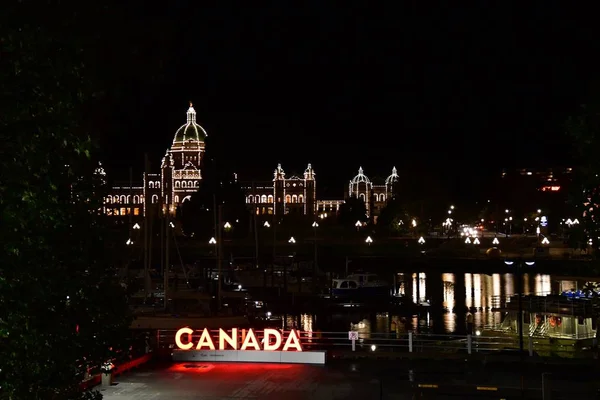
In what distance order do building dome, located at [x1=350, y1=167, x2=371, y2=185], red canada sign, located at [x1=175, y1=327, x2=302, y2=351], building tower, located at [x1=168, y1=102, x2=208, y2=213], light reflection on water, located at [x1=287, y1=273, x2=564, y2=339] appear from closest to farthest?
1. red canada sign, located at [x1=175, y1=327, x2=302, y2=351]
2. light reflection on water, located at [x1=287, y1=273, x2=564, y2=339]
3. building tower, located at [x1=168, y1=102, x2=208, y2=213]
4. building dome, located at [x1=350, y1=167, x2=371, y2=185]

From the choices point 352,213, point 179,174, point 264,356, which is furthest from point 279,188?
point 264,356

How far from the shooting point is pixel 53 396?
931 cm

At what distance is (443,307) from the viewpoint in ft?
178

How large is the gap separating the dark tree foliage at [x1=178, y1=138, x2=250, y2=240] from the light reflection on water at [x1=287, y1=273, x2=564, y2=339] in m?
28.2

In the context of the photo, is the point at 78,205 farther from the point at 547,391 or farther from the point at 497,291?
the point at 497,291

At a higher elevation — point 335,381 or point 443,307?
point 335,381

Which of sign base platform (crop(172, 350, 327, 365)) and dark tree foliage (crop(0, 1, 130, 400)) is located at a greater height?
dark tree foliage (crop(0, 1, 130, 400))

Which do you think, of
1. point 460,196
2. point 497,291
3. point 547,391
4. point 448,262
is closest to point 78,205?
point 547,391

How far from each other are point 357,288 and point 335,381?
3448 cm

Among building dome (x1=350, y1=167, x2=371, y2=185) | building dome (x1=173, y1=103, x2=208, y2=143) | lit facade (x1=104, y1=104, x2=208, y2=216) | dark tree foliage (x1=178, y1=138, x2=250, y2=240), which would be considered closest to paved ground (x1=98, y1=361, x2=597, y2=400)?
dark tree foliage (x1=178, y1=138, x2=250, y2=240)

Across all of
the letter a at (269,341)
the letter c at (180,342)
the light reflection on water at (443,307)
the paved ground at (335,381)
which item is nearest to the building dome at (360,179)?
the light reflection on water at (443,307)

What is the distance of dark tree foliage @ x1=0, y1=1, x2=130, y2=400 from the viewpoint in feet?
26.9

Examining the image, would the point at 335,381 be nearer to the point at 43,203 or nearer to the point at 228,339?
the point at 228,339

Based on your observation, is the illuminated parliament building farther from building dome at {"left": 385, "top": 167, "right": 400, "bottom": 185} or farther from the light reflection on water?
the light reflection on water
